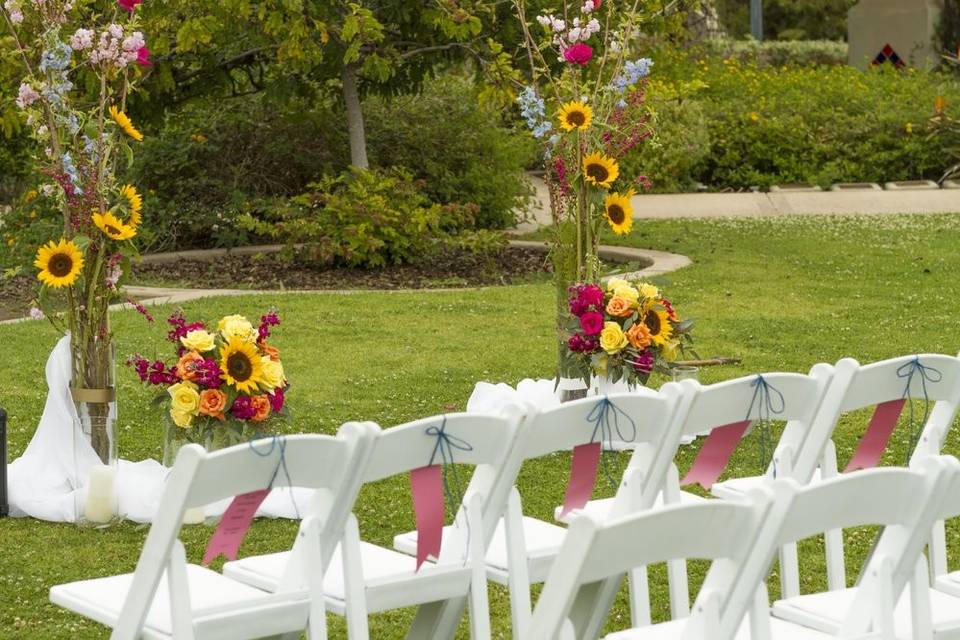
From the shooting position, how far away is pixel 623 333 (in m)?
7.08

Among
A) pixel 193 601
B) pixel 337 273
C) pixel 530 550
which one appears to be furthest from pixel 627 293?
pixel 337 273

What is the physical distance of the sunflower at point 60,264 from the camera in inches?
240

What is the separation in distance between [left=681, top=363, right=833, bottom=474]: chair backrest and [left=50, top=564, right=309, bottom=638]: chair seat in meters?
1.09

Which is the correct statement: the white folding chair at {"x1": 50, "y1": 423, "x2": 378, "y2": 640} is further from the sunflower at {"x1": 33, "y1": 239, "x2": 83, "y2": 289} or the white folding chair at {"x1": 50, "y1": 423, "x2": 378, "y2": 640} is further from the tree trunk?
the tree trunk

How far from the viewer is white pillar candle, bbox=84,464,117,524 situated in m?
6.18

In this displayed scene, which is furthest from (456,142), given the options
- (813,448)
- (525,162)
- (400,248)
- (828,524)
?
(828,524)

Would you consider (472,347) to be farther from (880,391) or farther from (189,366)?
(880,391)

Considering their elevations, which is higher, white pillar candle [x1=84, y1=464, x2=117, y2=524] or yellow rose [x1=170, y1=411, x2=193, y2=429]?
yellow rose [x1=170, y1=411, x2=193, y2=429]

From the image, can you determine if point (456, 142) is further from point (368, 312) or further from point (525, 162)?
point (368, 312)

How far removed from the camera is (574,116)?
772 cm

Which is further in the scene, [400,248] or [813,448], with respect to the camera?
[400,248]

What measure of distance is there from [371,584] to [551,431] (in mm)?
560

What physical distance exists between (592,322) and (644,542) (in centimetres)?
416

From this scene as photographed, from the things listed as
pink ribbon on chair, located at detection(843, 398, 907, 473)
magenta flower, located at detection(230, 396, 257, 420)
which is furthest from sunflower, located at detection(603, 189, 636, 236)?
pink ribbon on chair, located at detection(843, 398, 907, 473)
